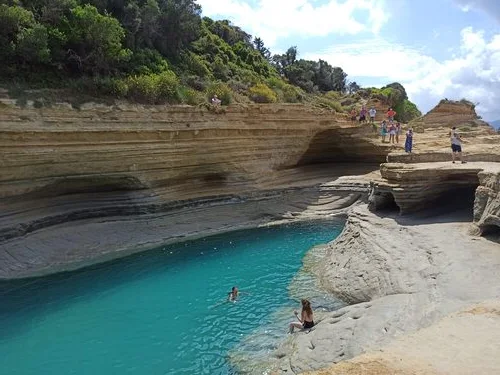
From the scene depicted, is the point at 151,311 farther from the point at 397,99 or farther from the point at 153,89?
the point at 397,99

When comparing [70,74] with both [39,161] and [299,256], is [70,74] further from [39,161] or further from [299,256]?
[299,256]

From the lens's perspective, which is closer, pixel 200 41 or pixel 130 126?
pixel 130 126

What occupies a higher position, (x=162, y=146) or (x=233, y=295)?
(x=162, y=146)

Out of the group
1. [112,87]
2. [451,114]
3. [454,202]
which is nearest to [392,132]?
[454,202]

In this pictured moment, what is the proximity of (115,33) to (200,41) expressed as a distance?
14.0 meters

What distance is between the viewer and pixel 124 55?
77.1 ft

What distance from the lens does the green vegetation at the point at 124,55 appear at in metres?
20.3

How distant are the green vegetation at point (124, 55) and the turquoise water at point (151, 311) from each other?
750 centimetres

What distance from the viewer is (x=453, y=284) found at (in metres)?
11.9

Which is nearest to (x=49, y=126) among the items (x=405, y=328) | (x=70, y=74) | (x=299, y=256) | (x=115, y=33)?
(x=70, y=74)

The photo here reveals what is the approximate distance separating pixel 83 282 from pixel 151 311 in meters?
3.96

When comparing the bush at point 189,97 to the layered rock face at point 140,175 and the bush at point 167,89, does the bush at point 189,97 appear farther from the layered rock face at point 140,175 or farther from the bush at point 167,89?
the layered rock face at point 140,175

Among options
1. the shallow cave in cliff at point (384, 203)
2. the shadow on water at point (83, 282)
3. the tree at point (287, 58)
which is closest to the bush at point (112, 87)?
the shadow on water at point (83, 282)

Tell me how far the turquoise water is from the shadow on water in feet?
0.11
